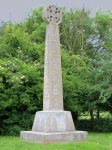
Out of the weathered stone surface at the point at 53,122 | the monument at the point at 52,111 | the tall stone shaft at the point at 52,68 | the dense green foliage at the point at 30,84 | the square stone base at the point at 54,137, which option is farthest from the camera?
the dense green foliage at the point at 30,84

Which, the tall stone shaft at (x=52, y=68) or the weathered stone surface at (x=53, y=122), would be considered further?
the tall stone shaft at (x=52, y=68)

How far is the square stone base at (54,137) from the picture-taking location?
7504 mm

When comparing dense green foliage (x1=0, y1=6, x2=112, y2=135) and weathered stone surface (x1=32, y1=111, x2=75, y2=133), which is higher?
dense green foliage (x1=0, y1=6, x2=112, y2=135)

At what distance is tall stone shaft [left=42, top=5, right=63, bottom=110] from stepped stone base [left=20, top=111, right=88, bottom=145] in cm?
40

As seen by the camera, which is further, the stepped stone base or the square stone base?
the stepped stone base

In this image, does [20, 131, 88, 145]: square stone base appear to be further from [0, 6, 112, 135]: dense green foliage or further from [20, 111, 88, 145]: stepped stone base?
[0, 6, 112, 135]: dense green foliage

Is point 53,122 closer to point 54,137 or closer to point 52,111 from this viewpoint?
point 52,111

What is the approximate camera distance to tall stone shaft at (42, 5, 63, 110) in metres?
8.55

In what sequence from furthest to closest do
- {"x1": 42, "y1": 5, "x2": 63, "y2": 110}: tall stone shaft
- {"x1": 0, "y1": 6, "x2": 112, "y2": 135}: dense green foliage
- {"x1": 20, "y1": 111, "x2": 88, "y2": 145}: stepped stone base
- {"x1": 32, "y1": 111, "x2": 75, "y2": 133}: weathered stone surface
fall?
{"x1": 0, "y1": 6, "x2": 112, "y2": 135}: dense green foliage
{"x1": 42, "y1": 5, "x2": 63, "y2": 110}: tall stone shaft
{"x1": 32, "y1": 111, "x2": 75, "y2": 133}: weathered stone surface
{"x1": 20, "y1": 111, "x2": 88, "y2": 145}: stepped stone base

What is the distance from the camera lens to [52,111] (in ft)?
27.0

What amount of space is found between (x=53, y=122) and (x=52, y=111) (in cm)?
40

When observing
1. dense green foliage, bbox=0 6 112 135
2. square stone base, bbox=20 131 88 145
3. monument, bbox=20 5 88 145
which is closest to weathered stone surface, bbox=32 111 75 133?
monument, bbox=20 5 88 145

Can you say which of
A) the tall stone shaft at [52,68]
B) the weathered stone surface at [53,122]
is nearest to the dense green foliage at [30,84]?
the tall stone shaft at [52,68]

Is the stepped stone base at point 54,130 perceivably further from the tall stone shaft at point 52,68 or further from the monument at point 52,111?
the tall stone shaft at point 52,68
